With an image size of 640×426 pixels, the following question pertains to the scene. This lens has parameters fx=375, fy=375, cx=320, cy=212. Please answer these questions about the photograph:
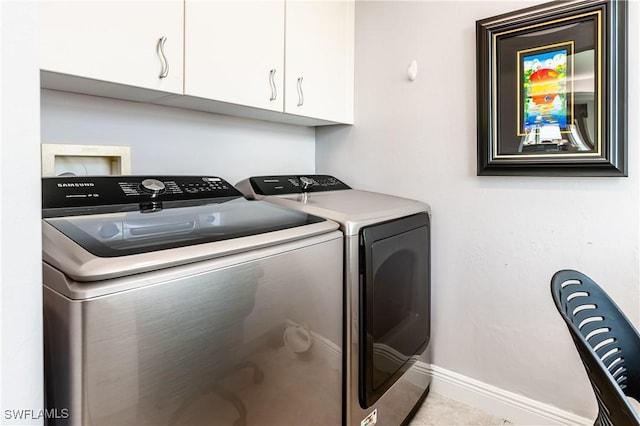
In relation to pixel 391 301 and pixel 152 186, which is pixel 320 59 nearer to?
pixel 152 186

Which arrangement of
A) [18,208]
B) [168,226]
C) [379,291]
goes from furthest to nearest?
1. [379,291]
2. [168,226]
3. [18,208]

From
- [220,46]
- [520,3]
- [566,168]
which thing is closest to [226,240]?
[220,46]

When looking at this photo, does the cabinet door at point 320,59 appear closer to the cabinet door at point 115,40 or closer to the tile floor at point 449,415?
the cabinet door at point 115,40

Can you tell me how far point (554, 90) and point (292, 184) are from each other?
→ 1.19 meters

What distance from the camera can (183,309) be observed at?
0.75 metres

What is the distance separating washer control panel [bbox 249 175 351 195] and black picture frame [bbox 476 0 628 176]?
76 centimetres

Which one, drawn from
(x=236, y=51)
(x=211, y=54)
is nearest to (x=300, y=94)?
(x=236, y=51)

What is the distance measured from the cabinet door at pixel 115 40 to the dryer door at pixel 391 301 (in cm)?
90

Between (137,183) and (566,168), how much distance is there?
1642mm

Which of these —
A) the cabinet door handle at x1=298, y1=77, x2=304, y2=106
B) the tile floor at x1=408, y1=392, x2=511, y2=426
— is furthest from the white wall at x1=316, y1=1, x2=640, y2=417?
the cabinet door handle at x1=298, y1=77, x2=304, y2=106

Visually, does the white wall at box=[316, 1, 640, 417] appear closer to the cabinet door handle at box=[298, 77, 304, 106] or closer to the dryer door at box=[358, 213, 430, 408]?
the dryer door at box=[358, 213, 430, 408]

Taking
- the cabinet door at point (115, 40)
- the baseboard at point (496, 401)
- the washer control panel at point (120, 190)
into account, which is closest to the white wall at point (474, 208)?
the baseboard at point (496, 401)

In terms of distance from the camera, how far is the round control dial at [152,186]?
4.14 feet

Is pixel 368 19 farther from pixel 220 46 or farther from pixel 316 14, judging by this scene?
pixel 220 46
